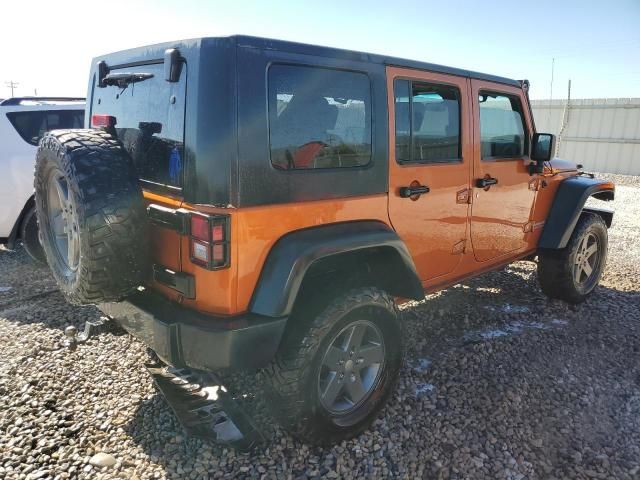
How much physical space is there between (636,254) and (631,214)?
375 centimetres

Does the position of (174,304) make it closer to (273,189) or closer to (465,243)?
(273,189)

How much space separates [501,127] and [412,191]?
129 centimetres

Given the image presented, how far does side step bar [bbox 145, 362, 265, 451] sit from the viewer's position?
2.44 meters

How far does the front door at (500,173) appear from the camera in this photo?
3350 millimetres

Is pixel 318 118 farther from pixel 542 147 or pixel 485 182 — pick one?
pixel 542 147

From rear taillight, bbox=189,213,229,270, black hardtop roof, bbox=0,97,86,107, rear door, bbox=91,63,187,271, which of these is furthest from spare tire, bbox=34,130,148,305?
black hardtop roof, bbox=0,97,86,107

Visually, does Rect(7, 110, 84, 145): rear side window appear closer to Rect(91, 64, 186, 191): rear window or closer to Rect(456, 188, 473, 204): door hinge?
Rect(91, 64, 186, 191): rear window

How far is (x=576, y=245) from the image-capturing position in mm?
4281

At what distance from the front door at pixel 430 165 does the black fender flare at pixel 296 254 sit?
39cm

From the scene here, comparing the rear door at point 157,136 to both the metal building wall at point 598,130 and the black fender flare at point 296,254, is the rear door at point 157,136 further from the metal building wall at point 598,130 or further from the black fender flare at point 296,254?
the metal building wall at point 598,130

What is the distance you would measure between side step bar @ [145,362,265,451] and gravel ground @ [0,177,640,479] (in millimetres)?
84

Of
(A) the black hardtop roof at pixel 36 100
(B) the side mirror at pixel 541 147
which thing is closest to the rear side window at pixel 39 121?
(A) the black hardtop roof at pixel 36 100

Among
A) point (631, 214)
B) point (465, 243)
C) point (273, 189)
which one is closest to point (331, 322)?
point (273, 189)

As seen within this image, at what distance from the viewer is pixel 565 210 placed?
4152 mm
